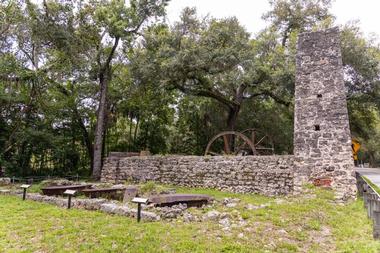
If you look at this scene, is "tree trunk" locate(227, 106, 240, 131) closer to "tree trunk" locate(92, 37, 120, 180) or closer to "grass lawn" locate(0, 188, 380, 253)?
"tree trunk" locate(92, 37, 120, 180)

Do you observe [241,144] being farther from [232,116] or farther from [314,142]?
[314,142]

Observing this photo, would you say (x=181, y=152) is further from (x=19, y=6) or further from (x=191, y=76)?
(x=19, y=6)

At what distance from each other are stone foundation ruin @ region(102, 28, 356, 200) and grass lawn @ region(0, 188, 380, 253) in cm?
162

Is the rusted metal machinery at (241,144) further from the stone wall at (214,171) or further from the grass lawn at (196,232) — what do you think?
the grass lawn at (196,232)

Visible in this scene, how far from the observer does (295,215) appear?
5098mm

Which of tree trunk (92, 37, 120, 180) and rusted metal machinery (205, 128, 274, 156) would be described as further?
tree trunk (92, 37, 120, 180)

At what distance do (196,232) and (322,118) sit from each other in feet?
17.3

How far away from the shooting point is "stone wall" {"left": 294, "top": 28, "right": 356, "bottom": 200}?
23.8ft

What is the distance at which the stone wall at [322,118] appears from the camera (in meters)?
7.24

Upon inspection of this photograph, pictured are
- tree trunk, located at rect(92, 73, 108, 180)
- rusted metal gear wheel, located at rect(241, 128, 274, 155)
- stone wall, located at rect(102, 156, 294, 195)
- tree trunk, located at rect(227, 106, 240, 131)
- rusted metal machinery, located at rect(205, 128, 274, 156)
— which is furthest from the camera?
tree trunk, located at rect(227, 106, 240, 131)

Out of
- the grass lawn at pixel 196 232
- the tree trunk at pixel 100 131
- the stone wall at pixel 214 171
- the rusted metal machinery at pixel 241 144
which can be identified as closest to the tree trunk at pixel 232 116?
the rusted metal machinery at pixel 241 144

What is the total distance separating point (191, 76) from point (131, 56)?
4.51 m

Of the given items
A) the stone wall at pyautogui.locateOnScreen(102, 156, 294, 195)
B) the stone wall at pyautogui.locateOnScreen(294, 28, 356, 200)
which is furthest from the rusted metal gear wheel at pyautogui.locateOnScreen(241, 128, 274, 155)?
the stone wall at pyautogui.locateOnScreen(294, 28, 356, 200)

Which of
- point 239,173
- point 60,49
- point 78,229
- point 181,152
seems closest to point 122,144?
point 181,152
